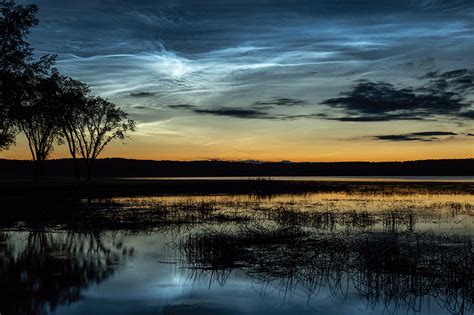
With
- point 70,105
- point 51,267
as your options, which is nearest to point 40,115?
point 70,105

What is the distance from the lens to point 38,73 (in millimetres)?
49969

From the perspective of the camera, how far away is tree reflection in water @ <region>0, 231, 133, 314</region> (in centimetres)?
1236

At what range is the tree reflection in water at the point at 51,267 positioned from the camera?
12359 millimetres

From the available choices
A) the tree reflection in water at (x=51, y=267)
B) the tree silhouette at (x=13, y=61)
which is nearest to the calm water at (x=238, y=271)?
the tree reflection in water at (x=51, y=267)

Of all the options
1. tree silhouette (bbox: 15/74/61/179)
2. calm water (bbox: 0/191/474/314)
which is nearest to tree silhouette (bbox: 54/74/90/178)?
tree silhouette (bbox: 15/74/61/179)

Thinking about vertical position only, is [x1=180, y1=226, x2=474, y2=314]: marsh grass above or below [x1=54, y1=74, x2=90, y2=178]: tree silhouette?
below

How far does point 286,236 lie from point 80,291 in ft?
36.9

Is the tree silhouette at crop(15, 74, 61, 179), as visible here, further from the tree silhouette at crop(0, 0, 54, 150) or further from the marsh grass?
the marsh grass

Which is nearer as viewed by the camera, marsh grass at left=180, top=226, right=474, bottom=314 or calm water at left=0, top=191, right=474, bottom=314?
calm water at left=0, top=191, right=474, bottom=314

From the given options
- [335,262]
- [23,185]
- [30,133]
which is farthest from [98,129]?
[335,262]

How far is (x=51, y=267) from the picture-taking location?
16.3m

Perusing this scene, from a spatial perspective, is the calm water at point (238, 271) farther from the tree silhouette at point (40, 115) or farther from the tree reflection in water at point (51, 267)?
the tree silhouette at point (40, 115)

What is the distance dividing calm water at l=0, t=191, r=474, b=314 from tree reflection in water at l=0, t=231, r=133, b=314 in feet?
0.12

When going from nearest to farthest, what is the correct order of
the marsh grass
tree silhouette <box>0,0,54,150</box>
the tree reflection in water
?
the tree reflection in water → the marsh grass → tree silhouette <box>0,0,54,150</box>
